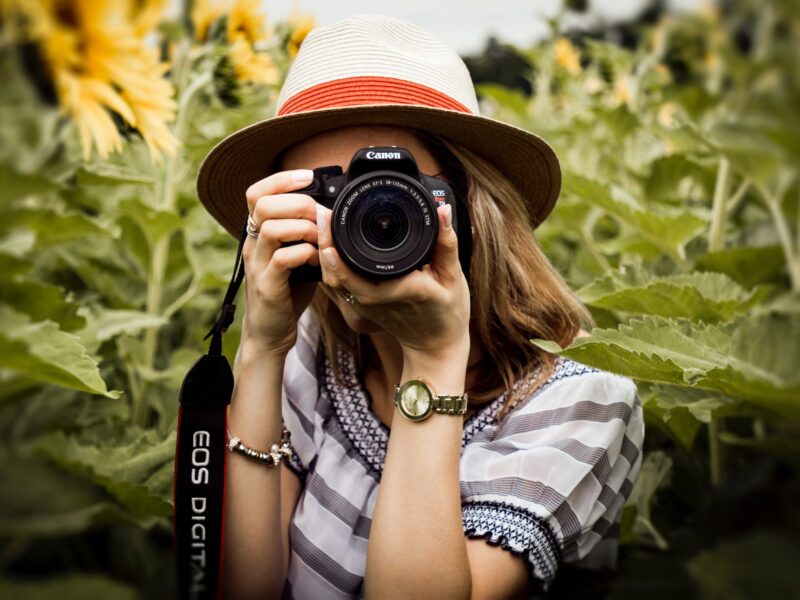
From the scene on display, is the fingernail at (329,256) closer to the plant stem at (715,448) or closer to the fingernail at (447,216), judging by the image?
the fingernail at (447,216)

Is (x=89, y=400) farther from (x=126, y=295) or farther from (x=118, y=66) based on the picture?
(x=118, y=66)

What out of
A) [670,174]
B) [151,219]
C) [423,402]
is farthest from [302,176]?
[670,174]

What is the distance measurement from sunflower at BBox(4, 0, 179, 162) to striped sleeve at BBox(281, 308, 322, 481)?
0.92 metres

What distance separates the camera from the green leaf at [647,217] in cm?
151

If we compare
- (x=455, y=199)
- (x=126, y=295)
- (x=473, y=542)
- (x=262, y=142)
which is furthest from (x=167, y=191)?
(x=473, y=542)

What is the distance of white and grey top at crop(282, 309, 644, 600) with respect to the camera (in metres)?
1.17


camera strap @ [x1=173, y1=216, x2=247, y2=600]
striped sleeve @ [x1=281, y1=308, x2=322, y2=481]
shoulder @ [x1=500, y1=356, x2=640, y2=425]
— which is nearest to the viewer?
camera strap @ [x1=173, y1=216, x2=247, y2=600]

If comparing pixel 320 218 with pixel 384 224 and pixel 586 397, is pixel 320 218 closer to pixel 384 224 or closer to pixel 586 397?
pixel 384 224

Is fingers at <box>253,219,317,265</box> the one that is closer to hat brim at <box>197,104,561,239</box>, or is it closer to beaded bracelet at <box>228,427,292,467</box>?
hat brim at <box>197,104,561,239</box>

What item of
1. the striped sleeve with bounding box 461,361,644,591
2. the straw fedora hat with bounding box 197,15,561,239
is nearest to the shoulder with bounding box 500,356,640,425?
the striped sleeve with bounding box 461,361,644,591

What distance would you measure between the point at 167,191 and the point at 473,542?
104 centimetres

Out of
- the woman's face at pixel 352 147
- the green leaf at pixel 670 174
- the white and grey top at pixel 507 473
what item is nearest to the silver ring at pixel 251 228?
the woman's face at pixel 352 147

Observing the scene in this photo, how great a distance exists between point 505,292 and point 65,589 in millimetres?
1004

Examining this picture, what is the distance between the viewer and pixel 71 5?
42 centimetres
